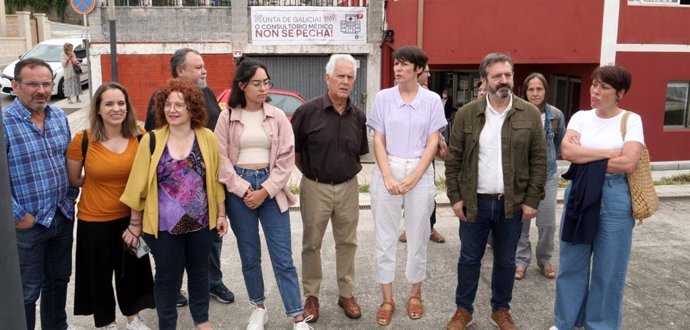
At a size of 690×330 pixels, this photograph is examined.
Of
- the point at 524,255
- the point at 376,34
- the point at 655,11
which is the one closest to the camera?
the point at 524,255

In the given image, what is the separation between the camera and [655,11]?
10.4 m

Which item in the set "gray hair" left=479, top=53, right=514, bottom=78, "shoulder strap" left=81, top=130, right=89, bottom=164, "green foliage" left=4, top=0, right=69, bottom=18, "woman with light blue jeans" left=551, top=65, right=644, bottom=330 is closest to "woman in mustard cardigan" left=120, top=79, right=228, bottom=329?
"shoulder strap" left=81, top=130, right=89, bottom=164

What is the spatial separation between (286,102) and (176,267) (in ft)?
25.2

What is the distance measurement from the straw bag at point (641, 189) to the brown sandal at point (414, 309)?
1.63 meters

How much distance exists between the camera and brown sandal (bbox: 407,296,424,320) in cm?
430

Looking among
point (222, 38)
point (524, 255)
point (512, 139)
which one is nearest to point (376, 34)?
point (222, 38)

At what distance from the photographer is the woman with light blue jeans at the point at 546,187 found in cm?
487

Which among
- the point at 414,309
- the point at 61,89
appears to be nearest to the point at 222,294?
the point at 414,309

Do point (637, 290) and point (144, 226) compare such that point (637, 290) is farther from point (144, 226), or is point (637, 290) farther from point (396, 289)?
point (144, 226)

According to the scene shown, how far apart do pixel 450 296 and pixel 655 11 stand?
8382mm

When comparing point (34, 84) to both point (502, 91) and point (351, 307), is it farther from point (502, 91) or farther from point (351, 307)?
point (502, 91)

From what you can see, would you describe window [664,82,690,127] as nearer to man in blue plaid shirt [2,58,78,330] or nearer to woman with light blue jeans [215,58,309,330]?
woman with light blue jeans [215,58,309,330]

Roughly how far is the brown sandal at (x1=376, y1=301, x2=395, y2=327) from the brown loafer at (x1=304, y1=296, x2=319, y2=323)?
46 cm

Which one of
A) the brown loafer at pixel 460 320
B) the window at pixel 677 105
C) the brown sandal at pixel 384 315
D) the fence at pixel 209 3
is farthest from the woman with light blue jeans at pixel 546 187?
the fence at pixel 209 3
